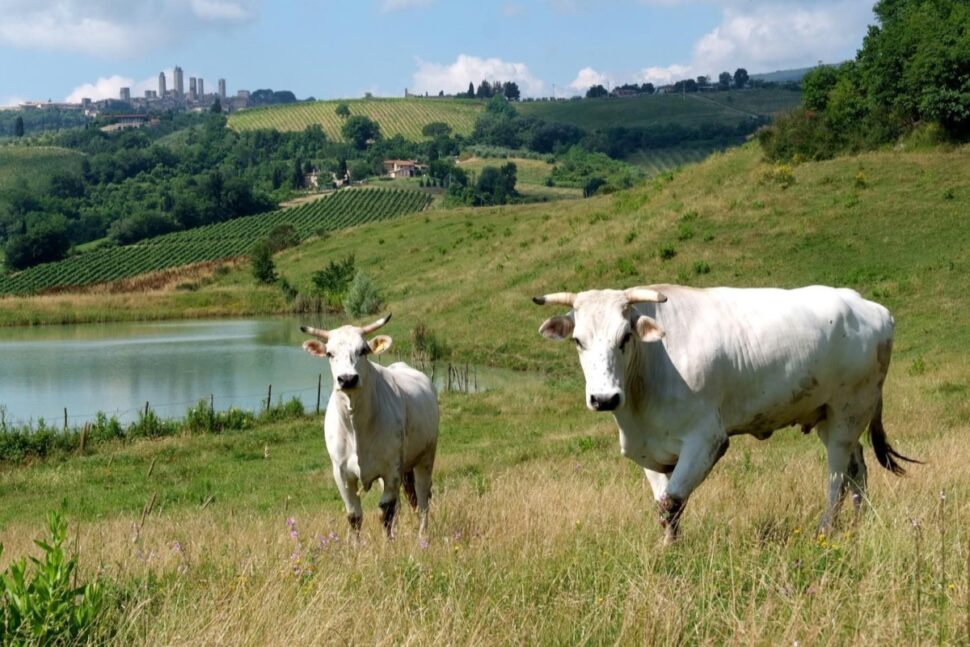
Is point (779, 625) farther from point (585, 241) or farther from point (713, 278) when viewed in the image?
point (585, 241)

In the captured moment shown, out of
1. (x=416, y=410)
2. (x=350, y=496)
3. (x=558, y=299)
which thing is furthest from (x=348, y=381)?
(x=558, y=299)

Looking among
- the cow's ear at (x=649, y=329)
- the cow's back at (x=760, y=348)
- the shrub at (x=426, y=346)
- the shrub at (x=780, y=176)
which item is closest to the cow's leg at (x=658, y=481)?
the cow's back at (x=760, y=348)

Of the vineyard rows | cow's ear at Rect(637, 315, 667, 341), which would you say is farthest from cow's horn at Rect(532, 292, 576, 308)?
the vineyard rows

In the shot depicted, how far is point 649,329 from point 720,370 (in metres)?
0.88

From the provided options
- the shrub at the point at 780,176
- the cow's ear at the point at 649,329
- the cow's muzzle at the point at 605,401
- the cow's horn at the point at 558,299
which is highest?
the shrub at the point at 780,176

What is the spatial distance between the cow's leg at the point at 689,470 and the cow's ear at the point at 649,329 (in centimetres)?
87

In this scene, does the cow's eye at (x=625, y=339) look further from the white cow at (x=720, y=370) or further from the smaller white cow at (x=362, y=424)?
the smaller white cow at (x=362, y=424)

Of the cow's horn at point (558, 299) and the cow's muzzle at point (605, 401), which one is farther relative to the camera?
the cow's horn at point (558, 299)

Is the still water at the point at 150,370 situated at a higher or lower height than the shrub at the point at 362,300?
lower

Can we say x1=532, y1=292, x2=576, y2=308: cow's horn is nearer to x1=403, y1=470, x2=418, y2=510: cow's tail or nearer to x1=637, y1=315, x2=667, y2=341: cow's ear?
x1=637, y1=315, x2=667, y2=341: cow's ear

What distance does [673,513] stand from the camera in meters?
8.23

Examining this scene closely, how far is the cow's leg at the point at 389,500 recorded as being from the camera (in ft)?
36.1

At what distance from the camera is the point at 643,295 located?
8352 millimetres

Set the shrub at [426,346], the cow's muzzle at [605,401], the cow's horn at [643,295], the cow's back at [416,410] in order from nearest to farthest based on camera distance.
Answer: the cow's muzzle at [605,401]
the cow's horn at [643,295]
the cow's back at [416,410]
the shrub at [426,346]
